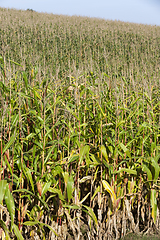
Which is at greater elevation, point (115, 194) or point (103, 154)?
point (103, 154)

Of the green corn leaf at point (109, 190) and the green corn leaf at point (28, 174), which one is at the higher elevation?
the green corn leaf at point (28, 174)

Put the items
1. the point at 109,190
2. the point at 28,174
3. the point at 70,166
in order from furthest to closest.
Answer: the point at 70,166
the point at 109,190
the point at 28,174

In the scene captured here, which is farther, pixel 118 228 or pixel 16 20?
pixel 16 20

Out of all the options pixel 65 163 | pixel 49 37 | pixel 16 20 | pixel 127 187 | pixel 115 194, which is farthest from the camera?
pixel 16 20

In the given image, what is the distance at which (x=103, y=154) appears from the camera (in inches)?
90.9

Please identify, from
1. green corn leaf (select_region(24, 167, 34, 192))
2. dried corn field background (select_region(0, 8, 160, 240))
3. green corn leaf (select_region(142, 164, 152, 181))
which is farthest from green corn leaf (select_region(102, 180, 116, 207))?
green corn leaf (select_region(24, 167, 34, 192))

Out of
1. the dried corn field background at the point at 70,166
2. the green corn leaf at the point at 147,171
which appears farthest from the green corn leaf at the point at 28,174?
the green corn leaf at the point at 147,171

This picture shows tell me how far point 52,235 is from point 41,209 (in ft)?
0.93

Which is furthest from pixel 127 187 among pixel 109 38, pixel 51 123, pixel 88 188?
pixel 109 38

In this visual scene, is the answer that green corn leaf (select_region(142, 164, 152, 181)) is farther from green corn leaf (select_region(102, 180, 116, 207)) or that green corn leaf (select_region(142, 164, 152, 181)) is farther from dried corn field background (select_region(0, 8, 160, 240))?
green corn leaf (select_region(102, 180, 116, 207))

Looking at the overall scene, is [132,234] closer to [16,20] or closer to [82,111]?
[82,111]

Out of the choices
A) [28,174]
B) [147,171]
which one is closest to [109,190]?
[147,171]

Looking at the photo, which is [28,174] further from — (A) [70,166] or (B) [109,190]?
(B) [109,190]

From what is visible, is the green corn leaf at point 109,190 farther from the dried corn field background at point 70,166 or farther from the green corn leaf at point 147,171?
the green corn leaf at point 147,171
